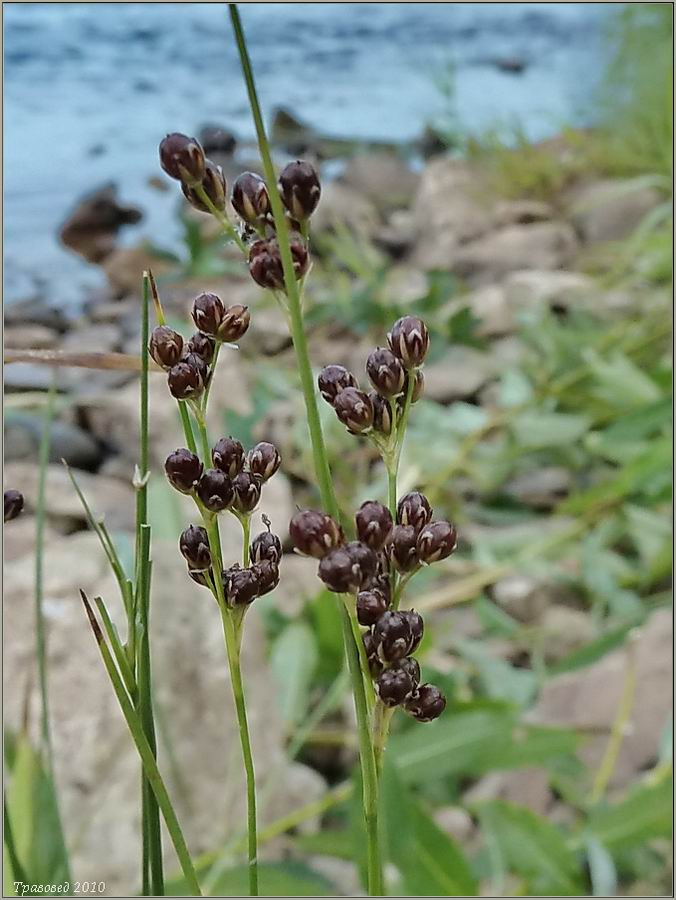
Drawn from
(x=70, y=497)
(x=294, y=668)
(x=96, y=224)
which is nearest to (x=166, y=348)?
(x=294, y=668)

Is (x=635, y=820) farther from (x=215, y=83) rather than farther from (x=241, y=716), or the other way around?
(x=215, y=83)

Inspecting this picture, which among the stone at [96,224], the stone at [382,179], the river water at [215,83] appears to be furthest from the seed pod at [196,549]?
the stone at [382,179]

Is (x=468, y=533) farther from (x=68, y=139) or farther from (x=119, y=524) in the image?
(x=68, y=139)

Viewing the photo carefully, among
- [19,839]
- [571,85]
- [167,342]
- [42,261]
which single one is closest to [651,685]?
[19,839]

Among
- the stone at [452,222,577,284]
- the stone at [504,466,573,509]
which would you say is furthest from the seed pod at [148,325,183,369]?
the stone at [452,222,577,284]

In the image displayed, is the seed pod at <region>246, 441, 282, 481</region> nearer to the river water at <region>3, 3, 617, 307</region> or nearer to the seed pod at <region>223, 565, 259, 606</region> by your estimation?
the seed pod at <region>223, 565, 259, 606</region>
